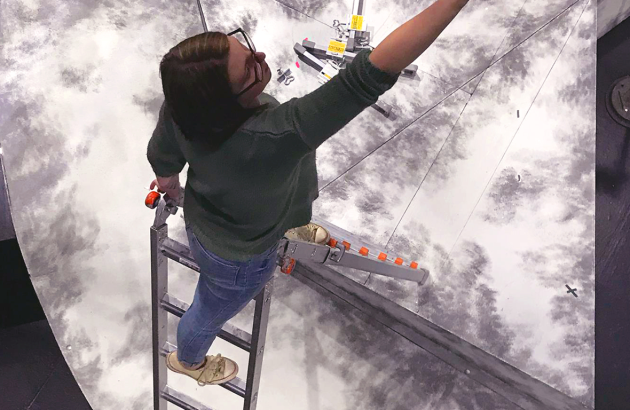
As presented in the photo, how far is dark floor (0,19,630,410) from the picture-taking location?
8.86 feet

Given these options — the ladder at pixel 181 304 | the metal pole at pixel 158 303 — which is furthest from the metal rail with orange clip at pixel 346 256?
the metal pole at pixel 158 303

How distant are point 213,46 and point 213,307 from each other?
76cm

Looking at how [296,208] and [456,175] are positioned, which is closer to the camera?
[296,208]

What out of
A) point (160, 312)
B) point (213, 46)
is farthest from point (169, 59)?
point (160, 312)

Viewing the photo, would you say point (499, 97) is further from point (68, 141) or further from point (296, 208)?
point (68, 141)

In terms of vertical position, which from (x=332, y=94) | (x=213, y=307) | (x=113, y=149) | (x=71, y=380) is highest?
(x=332, y=94)

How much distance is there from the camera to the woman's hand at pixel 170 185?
161cm

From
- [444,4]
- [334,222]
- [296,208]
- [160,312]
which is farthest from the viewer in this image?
[334,222]

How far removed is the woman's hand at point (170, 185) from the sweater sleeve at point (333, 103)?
558 mm

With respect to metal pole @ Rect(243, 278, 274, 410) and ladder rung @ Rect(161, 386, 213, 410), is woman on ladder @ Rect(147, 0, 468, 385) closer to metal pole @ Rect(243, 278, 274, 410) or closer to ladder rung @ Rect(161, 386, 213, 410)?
metal pole @ Rect(243, 278, 274, 410)

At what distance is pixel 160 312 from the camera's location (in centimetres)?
177

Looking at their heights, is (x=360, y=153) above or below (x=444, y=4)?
below

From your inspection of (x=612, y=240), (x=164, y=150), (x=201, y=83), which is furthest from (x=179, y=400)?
(x=612, y=240)

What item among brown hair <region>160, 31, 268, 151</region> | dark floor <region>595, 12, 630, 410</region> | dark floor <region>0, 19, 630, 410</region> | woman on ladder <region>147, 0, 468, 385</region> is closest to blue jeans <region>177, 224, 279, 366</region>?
woman on ladder <region>147, 0, 468, 385</region>
